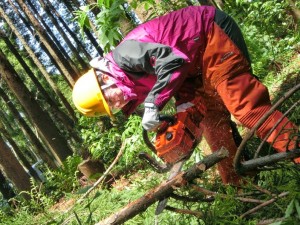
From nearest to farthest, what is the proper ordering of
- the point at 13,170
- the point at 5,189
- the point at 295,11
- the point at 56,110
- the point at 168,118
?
the point at 168,118
the point at 295,11
the point at 13,170
the point at 5,189
the point at 56,110

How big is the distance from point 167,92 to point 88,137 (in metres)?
5.39

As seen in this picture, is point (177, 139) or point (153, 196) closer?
point (153, 196)

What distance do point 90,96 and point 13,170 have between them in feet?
18.7

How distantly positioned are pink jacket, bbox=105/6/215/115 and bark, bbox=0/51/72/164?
695 centimetres

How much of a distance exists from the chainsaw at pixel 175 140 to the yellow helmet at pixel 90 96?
519mm

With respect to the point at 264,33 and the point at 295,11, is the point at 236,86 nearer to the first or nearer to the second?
the point at 295,11

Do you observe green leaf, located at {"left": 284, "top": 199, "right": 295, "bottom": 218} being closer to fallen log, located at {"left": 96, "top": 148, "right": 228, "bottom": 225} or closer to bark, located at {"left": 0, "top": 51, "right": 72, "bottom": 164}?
fallen log, located at {"left": 96, "top": 148, "right": 228, "bottom": 225}

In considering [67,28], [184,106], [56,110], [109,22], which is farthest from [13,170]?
[67,28]

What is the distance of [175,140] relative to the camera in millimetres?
2707

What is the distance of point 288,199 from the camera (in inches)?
63.1

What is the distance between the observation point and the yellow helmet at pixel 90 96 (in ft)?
9.46

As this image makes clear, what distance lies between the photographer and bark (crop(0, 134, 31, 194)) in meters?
7.73

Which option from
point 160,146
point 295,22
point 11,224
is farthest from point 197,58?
point 295,22

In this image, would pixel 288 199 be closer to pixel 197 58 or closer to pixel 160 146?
pixel 160 146
